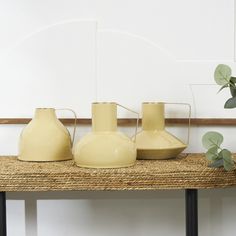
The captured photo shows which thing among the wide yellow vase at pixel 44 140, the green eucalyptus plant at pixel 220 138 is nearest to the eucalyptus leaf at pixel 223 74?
the green eucalyptus plant at pixel 220 138

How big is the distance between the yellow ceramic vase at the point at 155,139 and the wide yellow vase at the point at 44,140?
0.16 m

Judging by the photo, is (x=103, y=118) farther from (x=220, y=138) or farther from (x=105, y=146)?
(x=220, y=138)

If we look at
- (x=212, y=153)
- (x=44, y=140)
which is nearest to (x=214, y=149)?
(x=212, y=153)

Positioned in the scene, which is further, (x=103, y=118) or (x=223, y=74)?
(x=103, y=118)

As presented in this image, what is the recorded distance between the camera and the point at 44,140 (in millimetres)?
890

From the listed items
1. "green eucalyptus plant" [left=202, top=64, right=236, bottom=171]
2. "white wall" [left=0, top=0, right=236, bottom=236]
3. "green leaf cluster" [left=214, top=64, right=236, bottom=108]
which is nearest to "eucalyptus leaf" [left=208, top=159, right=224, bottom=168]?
"green eucalyptus plant" [left=202, top=64, right=236, bottom=171]

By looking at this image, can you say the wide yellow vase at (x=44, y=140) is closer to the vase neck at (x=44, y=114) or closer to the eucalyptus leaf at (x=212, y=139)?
the vase neck at (x=44, y=114)

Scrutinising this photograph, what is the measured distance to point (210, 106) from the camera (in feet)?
3.51

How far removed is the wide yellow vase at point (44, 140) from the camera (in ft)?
2.93

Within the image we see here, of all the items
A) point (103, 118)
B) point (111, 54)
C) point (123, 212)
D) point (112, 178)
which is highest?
point (111, 54)

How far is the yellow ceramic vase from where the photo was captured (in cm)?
91

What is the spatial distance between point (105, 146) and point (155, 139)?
140 millimetres

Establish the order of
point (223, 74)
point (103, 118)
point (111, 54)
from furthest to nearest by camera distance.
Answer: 1. point (111, 54)
2. point (103, 118)
3. point (223, 74)

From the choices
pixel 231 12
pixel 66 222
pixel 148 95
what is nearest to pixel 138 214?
pixel 66 222
